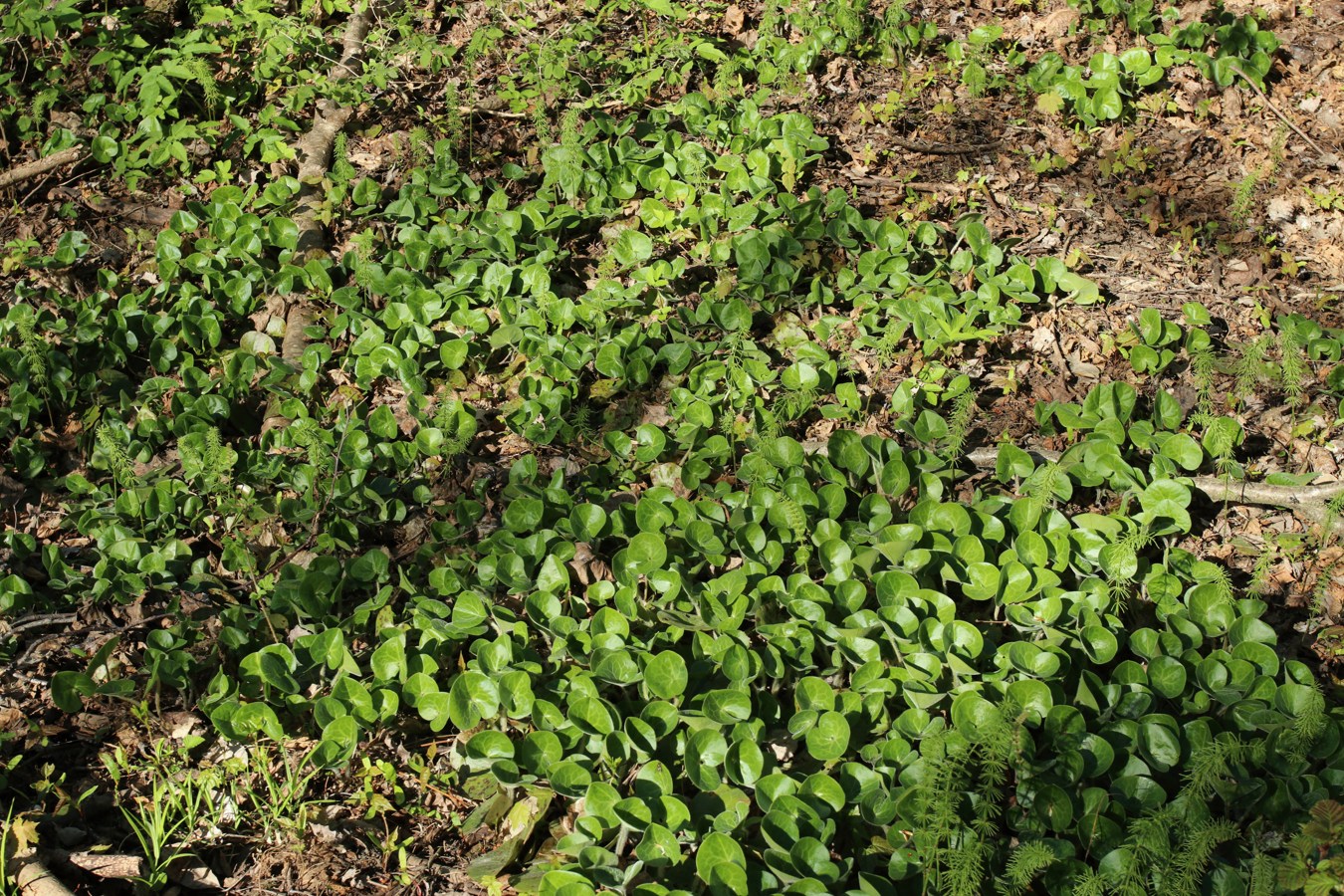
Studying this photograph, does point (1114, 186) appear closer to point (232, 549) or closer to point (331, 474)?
point (331, 474)

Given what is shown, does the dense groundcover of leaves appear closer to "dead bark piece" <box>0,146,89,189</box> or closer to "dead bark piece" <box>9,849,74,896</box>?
"dead bark piece" <box>0,146,89,189</box>

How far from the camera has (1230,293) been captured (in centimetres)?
417

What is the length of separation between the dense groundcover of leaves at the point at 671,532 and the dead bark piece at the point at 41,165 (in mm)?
153

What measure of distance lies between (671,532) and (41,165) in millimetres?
3422

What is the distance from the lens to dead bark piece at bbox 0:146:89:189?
4609 millimetres

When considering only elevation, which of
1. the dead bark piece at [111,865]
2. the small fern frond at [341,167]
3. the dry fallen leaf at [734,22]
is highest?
the dry fallen leaf at [734,22]

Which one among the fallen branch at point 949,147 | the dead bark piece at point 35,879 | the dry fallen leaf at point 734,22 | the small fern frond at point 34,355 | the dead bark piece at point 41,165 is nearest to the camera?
the dead bark piece at point 35,879

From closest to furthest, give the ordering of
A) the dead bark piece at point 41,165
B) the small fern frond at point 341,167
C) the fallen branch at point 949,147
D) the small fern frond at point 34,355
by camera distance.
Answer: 1. the small fern frond at point 34,355
2. the small fern frond at point 341,167
3. the dead bark piece at point 41,165
4. the fallen branch at point 949,147

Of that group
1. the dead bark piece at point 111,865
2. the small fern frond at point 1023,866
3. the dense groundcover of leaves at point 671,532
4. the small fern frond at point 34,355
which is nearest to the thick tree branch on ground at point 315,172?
the dense groundcover of leaves at point 671,532

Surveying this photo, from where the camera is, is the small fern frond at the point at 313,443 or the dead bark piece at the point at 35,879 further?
the small fern frond at the point at 313,443

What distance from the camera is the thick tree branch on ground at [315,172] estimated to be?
4043 mm

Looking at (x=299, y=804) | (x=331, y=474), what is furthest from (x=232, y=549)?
(x=299, y=804)

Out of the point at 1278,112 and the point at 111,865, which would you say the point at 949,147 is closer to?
the point at 1278,112

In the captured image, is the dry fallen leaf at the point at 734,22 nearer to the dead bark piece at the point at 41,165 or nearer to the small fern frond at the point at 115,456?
the dead bark piece at the point at 41,165
